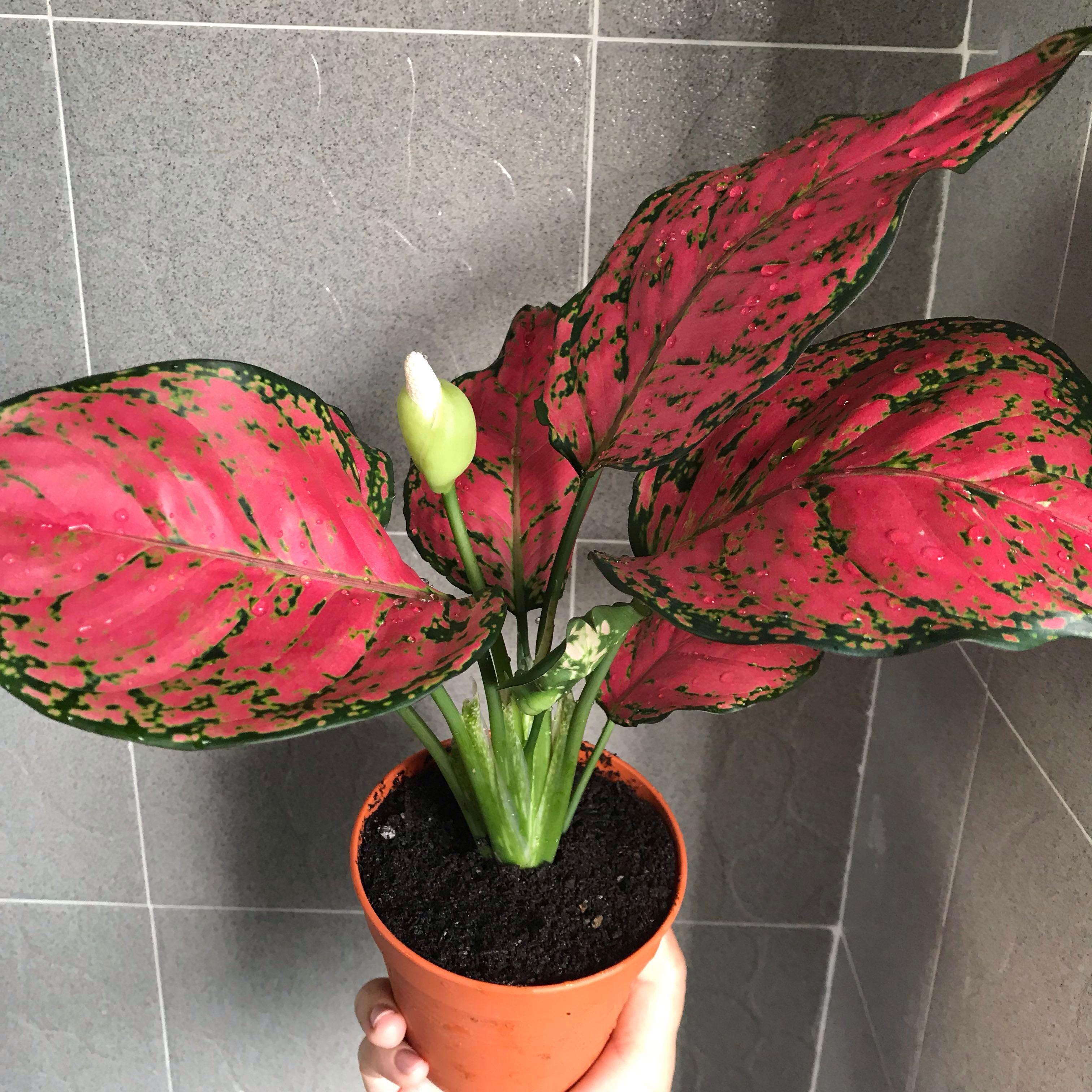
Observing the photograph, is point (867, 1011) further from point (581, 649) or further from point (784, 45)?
point (784, 45)

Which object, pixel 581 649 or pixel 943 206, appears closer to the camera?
pixel 581 649

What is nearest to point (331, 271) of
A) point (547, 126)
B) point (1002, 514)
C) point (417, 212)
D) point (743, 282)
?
point (417, 212)

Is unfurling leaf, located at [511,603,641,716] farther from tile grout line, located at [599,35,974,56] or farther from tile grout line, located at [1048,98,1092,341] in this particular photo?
tile grout line, located at [599,35,974,56]

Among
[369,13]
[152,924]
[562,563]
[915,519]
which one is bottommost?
[152,924]

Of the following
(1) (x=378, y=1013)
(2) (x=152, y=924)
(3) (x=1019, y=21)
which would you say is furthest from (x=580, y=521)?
(2) (x=152, y=924)

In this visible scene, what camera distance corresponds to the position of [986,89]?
47 cm

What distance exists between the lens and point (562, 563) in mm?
646

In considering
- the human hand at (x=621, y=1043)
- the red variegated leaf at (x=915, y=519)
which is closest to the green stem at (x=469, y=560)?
the red variegated leaf at (x=915, y=519)

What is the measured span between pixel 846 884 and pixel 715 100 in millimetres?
941

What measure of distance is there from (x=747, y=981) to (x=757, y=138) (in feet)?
3.41

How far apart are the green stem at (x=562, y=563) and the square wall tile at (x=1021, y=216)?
0.39 m

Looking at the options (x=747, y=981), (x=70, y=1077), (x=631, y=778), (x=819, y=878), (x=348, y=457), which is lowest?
(x=70, y=1077)

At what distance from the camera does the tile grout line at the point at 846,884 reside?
1.07 meters

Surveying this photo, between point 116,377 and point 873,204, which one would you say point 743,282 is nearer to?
point 873,204
